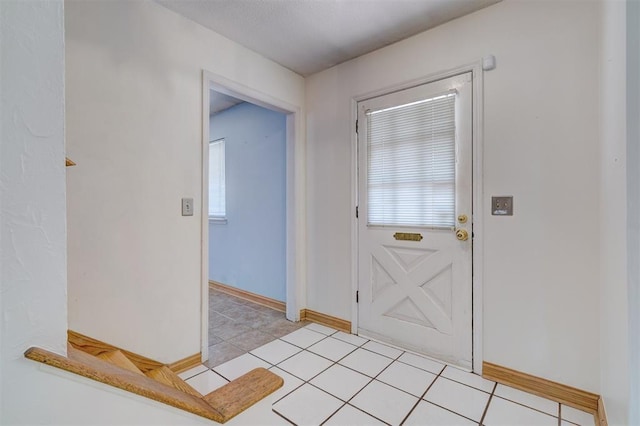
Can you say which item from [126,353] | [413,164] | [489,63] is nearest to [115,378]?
[126,353]

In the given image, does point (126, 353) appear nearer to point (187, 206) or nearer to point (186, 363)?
point (186, 363)

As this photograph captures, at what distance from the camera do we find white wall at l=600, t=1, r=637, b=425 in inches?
43.3

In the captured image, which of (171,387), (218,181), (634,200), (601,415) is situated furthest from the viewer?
(218,181)

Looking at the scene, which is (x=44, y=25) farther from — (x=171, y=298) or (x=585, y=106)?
(x=585, y=106)

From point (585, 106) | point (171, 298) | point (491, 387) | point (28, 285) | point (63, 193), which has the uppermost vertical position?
point (585, 106)

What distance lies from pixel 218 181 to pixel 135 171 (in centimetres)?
236

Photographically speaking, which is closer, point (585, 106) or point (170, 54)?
point (585, 106)

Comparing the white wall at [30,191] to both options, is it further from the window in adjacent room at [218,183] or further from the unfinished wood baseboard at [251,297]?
the window in adjacent room at [218,183]

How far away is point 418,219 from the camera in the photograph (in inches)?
91.5

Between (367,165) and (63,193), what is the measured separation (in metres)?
2.29

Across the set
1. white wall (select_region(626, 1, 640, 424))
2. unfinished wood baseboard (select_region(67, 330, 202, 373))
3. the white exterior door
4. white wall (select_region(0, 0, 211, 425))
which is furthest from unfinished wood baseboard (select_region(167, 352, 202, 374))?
Answer: white wall (select_region(626, 1, 640, 424))

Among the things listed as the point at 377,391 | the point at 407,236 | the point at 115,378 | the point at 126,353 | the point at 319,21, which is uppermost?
the point at 319,21

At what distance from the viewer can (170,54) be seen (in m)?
2.04

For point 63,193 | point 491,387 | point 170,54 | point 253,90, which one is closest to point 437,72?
point 253,90
